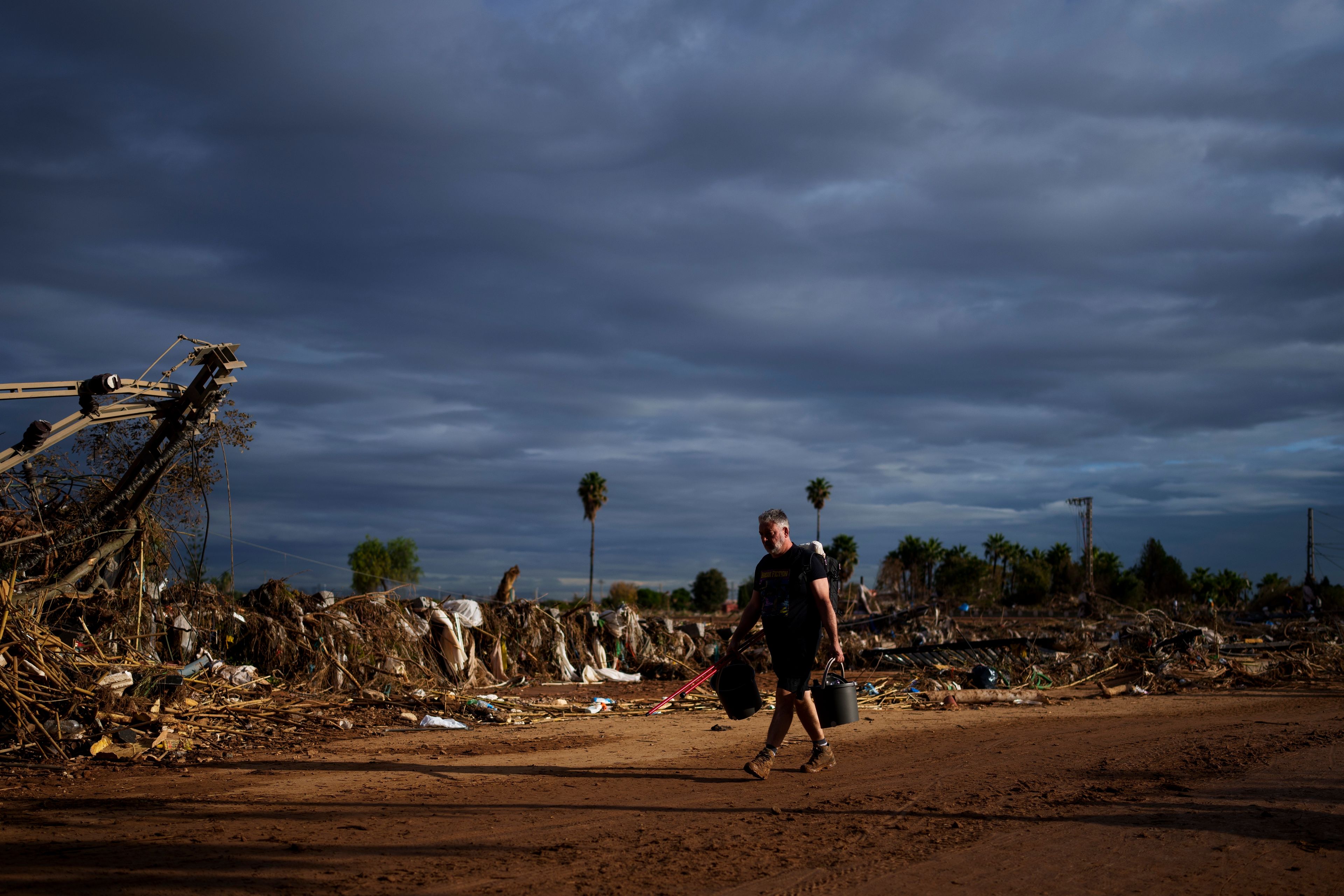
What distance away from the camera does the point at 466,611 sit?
17000 millimetres

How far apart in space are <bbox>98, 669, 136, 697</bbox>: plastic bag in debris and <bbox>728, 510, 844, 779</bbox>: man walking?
6192mm

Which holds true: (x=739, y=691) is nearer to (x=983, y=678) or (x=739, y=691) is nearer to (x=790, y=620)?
(x=790, y=620)

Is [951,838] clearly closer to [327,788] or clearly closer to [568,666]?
[327,788]

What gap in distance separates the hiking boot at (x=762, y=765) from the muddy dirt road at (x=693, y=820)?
3.0 inches

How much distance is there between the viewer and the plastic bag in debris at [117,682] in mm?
8766

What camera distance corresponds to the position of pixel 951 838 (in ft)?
17.7

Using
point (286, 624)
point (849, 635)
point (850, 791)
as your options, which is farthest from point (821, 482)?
point (850, 791)

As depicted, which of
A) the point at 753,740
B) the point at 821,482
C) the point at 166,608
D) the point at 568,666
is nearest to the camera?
the point at 753,740

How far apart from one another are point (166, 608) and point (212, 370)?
3.92 meters

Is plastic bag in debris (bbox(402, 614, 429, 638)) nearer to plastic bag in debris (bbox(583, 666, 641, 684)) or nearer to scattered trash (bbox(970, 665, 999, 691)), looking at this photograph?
plastic bag in debris (bbox(583, 666, 641, 684))

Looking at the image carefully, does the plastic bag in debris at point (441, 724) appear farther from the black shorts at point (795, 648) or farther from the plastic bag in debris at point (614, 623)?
the plastic bag in debris at point (614, 623)

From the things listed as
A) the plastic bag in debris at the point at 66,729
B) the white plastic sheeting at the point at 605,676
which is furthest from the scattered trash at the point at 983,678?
the plastic bag in debris at the point at 66,729

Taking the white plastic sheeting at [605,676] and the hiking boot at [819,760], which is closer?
the hiking boot at [819,760]

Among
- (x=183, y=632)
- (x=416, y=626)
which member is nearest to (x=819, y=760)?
(x=183, y=632)
